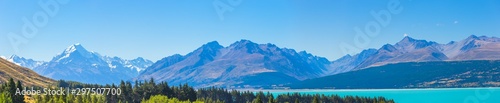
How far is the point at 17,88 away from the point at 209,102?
2600 inches

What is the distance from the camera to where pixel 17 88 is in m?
133

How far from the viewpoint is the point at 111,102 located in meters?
162

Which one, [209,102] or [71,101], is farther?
[209,102]

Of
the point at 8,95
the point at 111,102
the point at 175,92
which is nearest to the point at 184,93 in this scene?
the point at 175,92

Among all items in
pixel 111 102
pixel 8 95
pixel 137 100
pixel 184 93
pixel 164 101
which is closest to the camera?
pixel 8 95

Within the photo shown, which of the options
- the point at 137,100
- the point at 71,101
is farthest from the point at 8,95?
the point at 137,100

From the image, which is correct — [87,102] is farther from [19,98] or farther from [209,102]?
[209,102]

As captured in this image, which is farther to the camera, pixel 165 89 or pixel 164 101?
pixel 165 89

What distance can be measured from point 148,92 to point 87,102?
49.2 metres

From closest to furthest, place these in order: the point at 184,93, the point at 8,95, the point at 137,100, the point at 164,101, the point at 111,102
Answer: the point at 8,95 → the point at 164,101 → the point at 111,102 → the point at 137,100 → the point at 184,93

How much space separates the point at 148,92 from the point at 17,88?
5141 cm

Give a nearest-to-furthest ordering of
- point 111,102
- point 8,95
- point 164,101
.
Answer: point 8,95
point 164,101
point 111,102

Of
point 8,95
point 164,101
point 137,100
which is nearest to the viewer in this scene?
point 8,95

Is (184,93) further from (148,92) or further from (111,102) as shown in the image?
(111,102)
